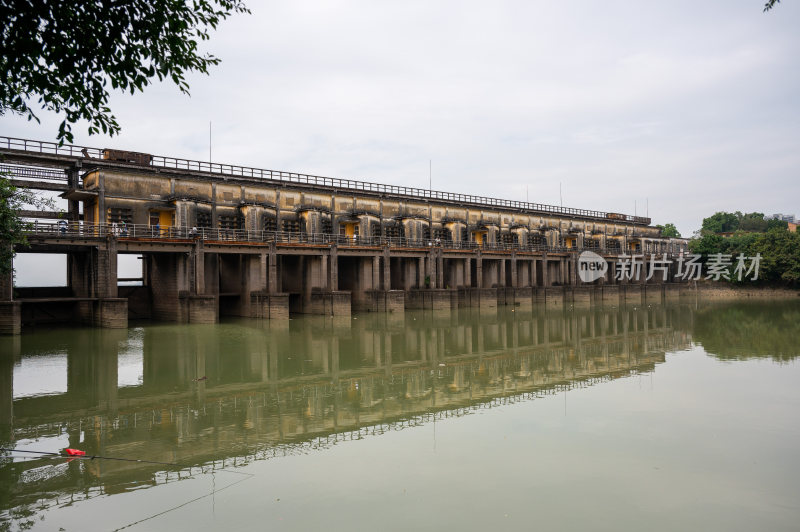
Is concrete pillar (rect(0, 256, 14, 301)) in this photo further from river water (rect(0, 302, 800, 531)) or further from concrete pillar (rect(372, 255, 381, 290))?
concrete pillar (rect(372, 255, 381, 290))

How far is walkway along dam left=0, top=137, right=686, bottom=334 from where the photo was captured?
91.1 feet

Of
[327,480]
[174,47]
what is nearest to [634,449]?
[327,480]

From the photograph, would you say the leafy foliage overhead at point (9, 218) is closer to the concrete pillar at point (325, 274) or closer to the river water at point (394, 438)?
the river water at point (394, 438)

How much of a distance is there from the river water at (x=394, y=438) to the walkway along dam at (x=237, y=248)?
6968mm

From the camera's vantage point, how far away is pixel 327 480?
8.10 m

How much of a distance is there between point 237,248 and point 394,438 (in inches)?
909

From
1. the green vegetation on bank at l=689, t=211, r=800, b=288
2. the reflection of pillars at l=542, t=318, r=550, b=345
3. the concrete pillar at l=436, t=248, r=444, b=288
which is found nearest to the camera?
the reflection of pillars at l=542, t=318, r=550, b=345

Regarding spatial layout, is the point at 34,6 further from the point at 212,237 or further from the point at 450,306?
the point at 450,306

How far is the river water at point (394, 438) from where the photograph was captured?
7016mm

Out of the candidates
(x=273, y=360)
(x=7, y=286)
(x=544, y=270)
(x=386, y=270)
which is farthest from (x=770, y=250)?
(x=7, y=286)

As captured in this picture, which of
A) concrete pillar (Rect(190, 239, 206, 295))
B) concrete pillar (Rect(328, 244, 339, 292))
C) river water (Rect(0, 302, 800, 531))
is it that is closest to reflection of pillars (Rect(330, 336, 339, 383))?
river water (Rect(0, 302, 800, 531))

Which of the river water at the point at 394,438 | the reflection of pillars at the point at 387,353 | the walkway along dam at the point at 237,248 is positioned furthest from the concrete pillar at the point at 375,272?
the river water at the point at 394,438

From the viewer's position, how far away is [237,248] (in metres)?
30.9

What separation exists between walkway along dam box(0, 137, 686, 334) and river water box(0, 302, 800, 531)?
22.9ft
